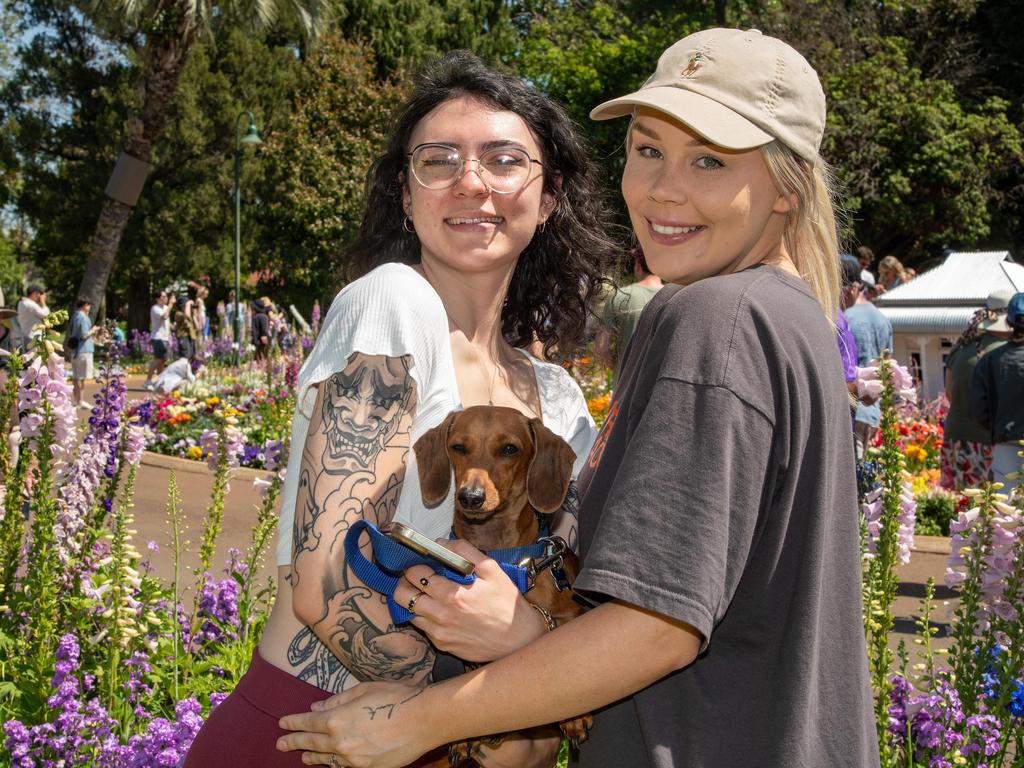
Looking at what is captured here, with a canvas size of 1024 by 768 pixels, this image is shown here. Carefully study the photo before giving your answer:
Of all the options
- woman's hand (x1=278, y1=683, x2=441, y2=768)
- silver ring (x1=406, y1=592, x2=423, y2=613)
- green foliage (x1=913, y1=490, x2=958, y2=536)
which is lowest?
green foliage (x1=913, y1=490, x2=958, y2=536)

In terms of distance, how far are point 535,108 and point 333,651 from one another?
1648 millimetres

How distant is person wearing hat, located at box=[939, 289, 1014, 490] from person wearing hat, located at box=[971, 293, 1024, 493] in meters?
0.08

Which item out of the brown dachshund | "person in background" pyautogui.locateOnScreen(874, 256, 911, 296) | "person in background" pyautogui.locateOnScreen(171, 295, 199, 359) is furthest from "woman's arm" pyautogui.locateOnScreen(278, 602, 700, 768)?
"person in background" pyautogui.locateOnScreen(171, 295, 199, 359)

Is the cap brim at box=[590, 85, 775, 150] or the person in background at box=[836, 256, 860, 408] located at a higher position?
the cap brim at box=[590, 85, 775, 150]

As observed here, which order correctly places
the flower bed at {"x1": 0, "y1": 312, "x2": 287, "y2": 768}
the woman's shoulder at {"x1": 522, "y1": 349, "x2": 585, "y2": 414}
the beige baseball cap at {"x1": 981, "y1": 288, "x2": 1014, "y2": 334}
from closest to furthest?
the woman's shoulder at {"x1": 522, "y1": 349, "x2": 585, "y2": 414} < the flower bed at {"x1": 0, "y1": 312, "x2": 287, "y2": 768} < the beige baseball cap at {"x1": 981, "y1": 288, "x2": 1014, "y2": 334}

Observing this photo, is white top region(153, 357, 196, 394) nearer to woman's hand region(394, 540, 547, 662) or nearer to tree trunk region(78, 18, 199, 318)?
tree trunk region(78, 18, 199, 318)

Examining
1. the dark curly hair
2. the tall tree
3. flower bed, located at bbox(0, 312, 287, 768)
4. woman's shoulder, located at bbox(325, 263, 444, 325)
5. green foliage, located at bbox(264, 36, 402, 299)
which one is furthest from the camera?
green foliage, located at bbox(264, 36, 402, 299)

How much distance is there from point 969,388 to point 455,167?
23.6 ft

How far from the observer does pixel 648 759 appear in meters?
1.69

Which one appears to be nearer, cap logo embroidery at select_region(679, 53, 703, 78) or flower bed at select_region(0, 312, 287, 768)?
cap logo embroidery at select_region(679, 53, 703, 78)

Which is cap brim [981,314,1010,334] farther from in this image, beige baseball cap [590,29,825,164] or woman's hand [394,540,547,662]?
woman's hand [394,540,547,662]

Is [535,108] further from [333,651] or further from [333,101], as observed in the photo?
[333,101]

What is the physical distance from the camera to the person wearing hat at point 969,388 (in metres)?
8.55

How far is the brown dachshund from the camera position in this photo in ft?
7.86
